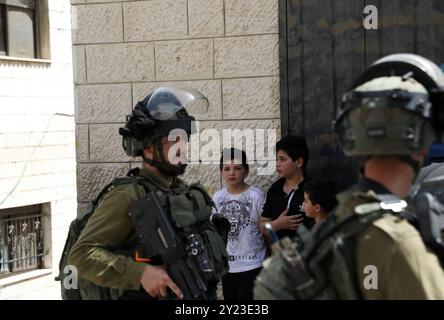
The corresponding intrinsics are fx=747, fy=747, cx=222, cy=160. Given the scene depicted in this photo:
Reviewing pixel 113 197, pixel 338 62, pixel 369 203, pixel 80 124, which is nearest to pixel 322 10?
pixel 338 62

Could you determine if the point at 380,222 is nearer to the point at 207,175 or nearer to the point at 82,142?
the point at 207,175

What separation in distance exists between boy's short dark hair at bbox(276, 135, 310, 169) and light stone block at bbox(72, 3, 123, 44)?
168 centimetres

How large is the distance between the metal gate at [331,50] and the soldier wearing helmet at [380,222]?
3201 millimetres

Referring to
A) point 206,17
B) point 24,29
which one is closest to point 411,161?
point 206,17

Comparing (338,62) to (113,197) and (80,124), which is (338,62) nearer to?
(80,124)

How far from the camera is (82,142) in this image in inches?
233

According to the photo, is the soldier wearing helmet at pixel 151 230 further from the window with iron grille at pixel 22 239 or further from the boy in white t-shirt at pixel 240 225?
the window with iron grille at pixel 22 239

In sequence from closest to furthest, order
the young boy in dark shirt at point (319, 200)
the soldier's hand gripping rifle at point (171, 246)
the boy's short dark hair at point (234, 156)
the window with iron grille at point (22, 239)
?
the soldier's hand gripping rifle at point (171, 246)
the young boy in dark shirt at point (319, 200)
the boy's short dark hair at point (234, 156)
the window with iron grille at point (22, 239)

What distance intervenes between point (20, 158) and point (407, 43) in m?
6.21

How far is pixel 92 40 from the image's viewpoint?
232 inches

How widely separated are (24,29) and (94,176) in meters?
5.46

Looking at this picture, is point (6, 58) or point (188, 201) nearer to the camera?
point (188, 201)

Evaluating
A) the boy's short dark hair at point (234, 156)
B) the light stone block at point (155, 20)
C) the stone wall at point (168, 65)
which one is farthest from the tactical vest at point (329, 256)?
the light stone block at point (155, 20)

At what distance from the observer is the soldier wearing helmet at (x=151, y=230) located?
3.13 metres
